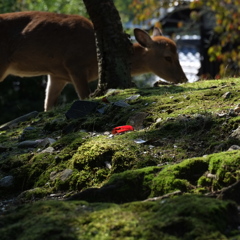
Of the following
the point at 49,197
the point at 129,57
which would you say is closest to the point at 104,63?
the point at 129,57

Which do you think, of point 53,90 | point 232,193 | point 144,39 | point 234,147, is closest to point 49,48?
point 53,90

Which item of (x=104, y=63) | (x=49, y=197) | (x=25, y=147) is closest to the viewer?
(x=49, y=197)

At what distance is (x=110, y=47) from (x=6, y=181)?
12.1 ft

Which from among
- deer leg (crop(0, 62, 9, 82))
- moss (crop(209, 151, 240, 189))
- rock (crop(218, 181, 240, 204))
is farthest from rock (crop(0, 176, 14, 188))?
deer leg (crop(0, 62, 9, 82))

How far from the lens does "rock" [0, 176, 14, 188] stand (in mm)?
4785

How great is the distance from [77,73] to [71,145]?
18.9ft

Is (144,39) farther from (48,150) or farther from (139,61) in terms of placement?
(48,150)

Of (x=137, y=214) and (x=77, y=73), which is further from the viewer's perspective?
Result: (x=77, y=73)

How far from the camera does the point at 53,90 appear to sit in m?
11.4

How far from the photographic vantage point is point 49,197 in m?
4.44

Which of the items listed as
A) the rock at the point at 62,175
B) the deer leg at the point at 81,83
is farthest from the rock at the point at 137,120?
the deer leg at the point at 81,83

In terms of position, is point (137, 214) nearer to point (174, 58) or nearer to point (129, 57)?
point (129, 57)

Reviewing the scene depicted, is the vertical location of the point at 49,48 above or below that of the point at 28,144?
above

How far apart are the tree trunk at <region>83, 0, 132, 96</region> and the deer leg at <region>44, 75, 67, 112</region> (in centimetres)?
314
